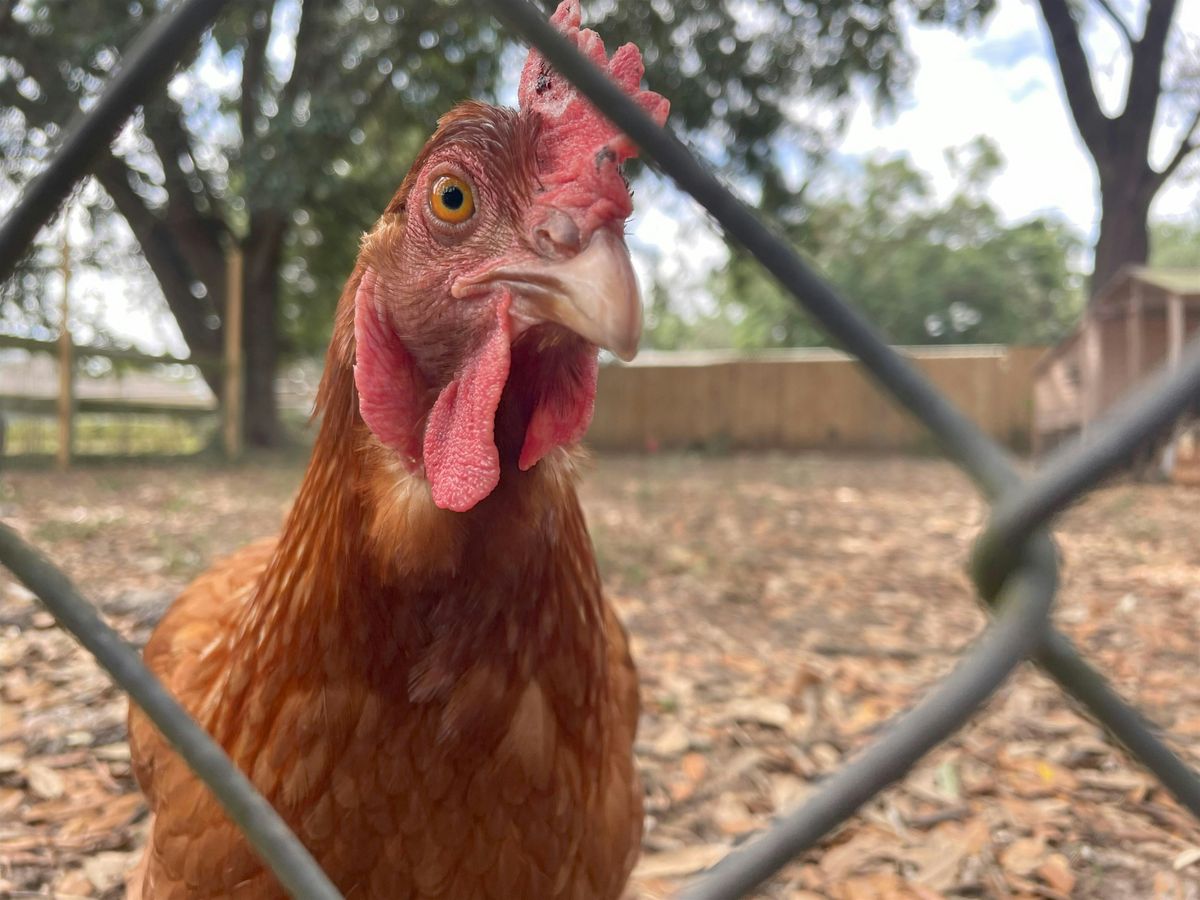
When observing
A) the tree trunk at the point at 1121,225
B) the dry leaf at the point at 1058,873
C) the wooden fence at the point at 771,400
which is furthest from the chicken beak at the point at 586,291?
the wooden fence at the point at 771,400

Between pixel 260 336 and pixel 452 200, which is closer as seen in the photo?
pixel 452 200

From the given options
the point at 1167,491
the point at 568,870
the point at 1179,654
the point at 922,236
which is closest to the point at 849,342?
the point at 568,870

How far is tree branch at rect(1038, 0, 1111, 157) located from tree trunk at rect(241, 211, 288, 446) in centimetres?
832

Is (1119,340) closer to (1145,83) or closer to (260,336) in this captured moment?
(1145,83)

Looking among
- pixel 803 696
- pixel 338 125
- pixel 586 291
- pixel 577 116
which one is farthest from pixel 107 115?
pixel 338 125

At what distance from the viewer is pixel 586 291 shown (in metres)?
0.83

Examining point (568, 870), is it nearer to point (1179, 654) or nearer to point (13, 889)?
point (13, 889)

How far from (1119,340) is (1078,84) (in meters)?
2.79

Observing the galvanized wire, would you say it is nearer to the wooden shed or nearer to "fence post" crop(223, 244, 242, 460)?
the wooden shed

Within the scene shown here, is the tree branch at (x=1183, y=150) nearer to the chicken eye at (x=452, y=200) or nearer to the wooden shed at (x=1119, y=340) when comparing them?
the wooden shed at (x=1119, y=340)

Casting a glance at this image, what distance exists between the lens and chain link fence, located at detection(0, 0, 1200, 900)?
433 millimetres

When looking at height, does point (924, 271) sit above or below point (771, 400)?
above

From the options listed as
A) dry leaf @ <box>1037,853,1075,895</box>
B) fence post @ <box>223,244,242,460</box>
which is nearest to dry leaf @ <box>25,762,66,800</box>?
dry leaf @ <box>1037,853,1075,895</box>

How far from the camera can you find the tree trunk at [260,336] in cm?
945
